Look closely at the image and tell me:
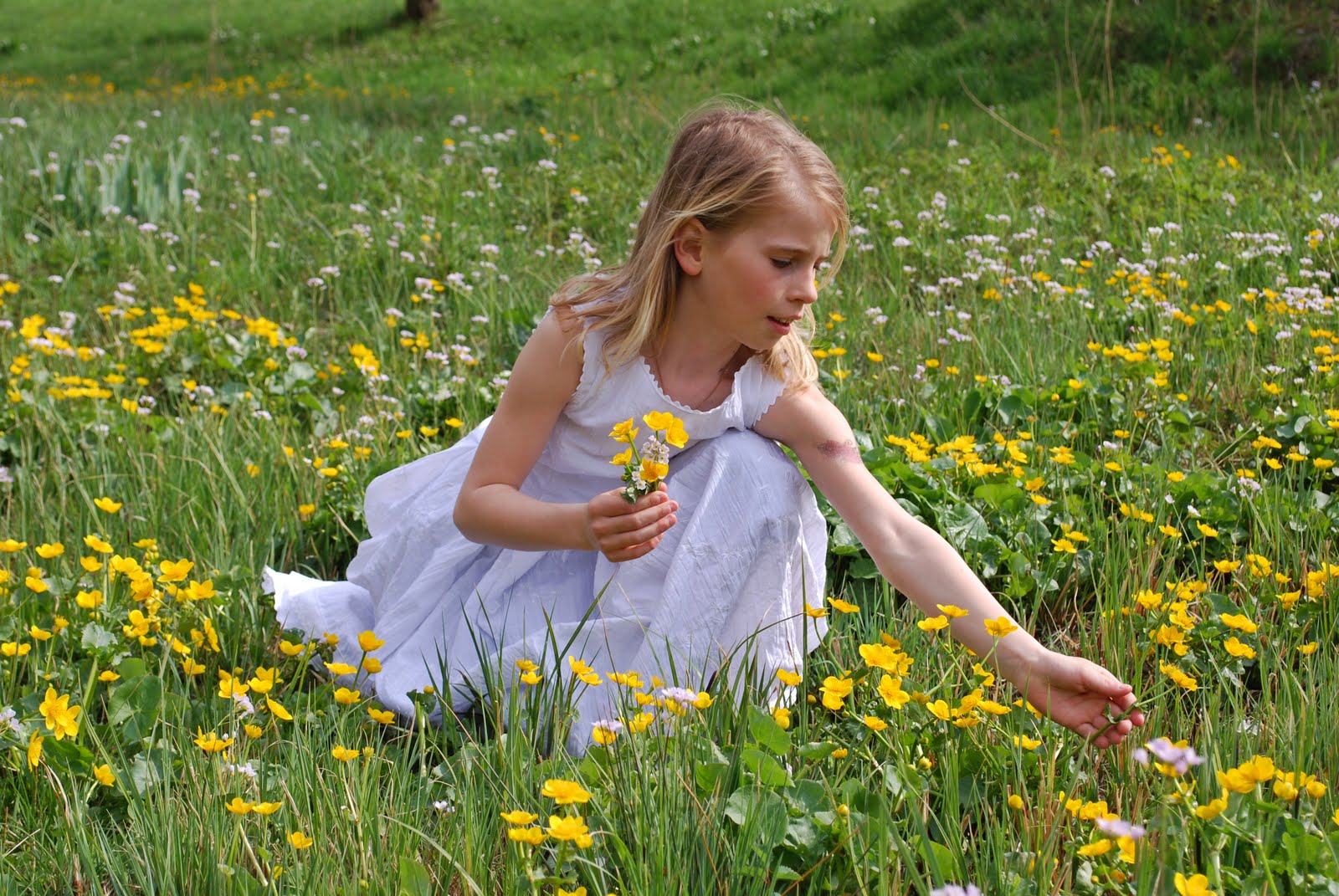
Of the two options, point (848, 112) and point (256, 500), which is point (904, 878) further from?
point (848, 112)

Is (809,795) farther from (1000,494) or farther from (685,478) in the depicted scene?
(1000,494)

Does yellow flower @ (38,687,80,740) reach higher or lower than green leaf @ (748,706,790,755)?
higher

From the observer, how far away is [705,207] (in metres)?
2.09

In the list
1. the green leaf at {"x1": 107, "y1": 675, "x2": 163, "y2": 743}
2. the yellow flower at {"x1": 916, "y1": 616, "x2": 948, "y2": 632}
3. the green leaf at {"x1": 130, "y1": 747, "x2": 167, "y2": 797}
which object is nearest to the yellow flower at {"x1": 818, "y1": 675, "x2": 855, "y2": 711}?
the yellow flower at {"x1": 916, "y1": 616, "x2": 948, "y2": 632}

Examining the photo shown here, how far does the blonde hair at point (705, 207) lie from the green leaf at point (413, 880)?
1.05m

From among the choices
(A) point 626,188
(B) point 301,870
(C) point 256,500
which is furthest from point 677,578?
(A) point 626,188

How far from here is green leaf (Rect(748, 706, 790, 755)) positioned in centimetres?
168

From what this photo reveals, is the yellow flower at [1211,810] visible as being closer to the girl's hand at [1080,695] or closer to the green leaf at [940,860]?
the green leaf at [940,860]

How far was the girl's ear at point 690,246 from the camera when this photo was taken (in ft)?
7.07

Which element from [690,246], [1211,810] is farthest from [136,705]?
[1211,810]

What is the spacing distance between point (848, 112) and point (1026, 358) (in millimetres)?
4559

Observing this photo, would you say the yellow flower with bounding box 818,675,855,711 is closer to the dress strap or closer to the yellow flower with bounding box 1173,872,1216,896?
the yellow flower with bounding box 1173,872,1216,896

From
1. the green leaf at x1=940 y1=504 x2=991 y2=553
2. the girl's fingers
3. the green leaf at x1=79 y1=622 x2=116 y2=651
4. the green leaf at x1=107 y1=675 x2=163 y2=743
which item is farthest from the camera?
the green leaf at x1=940 y1=504 x2=991 y2=553

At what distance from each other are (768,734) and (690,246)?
0.90m
